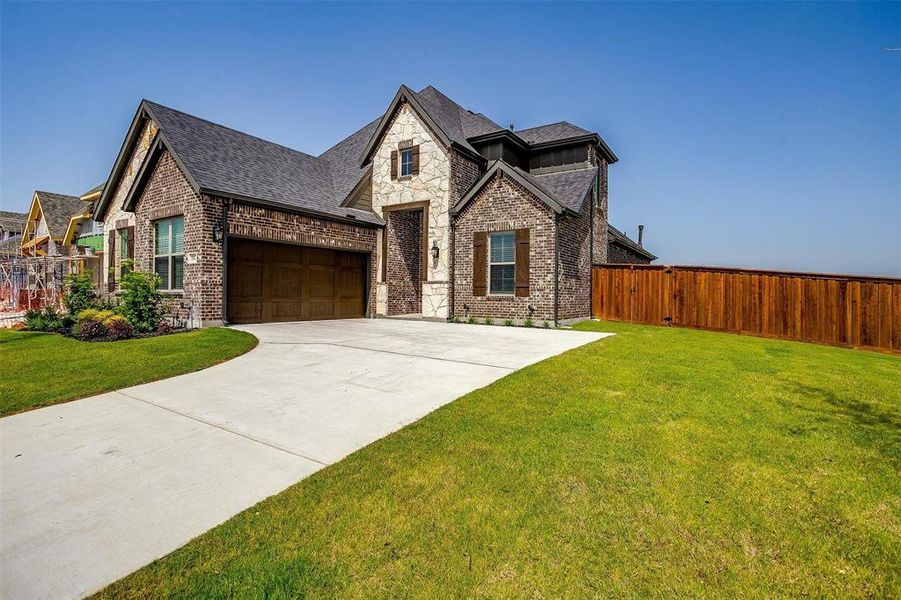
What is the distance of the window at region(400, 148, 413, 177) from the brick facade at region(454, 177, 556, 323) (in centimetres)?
299

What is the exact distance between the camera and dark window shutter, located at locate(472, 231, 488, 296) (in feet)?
45.5

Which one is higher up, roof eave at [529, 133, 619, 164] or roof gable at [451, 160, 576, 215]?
roof eave at [529, 133, 619, 164]

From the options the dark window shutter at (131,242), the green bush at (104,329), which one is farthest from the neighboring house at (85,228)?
the green bush at (104,329)

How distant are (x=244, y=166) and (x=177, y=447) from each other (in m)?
Answer: 12.1

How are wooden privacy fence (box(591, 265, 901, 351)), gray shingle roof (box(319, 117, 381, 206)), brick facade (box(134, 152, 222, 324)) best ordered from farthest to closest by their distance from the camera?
gray shingle roof (box(319, 117, 381, 206)) < brick facade (box(134, 152, 222, 324)) < wooden privacy fence (box(591, 265, 901, 351))

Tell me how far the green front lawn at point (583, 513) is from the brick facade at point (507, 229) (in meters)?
8.48

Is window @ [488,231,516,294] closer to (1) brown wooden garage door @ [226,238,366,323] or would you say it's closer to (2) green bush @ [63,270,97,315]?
(1) brown wooden garage door @ [226,238,366,323]

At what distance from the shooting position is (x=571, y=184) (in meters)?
15.3

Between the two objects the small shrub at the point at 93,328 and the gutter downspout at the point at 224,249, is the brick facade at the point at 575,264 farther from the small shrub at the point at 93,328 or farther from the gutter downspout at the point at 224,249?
the small shrub at the point at 93,328

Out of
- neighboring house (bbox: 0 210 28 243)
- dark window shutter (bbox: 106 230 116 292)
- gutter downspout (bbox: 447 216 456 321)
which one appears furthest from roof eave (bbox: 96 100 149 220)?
neighboring house (bbox: 0 210 28 243)

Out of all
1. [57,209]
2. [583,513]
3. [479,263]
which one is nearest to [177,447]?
[583,513]

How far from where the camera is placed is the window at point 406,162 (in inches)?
614

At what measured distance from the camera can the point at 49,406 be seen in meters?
4.73

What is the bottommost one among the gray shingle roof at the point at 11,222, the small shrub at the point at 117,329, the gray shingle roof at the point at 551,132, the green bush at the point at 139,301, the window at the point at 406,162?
the small shrub at the point at 117,329
